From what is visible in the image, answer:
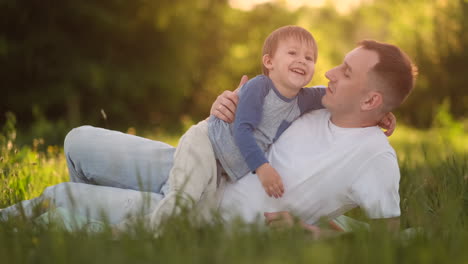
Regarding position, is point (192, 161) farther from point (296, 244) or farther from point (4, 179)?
point (4, 179)

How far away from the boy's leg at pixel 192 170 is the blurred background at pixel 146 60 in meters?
6.06

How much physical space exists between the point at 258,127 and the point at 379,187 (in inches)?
26.9

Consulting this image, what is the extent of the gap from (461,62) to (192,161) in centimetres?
1264

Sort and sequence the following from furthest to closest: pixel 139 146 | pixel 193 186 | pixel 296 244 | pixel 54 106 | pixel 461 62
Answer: pixel 461 62 < pixel 54 106 < pixel 139 146 < pixel 193 186 < pixel 296 244

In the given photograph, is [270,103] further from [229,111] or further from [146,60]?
[146,60]

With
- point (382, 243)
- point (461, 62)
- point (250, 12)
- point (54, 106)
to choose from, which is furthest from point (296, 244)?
point (250, 12)

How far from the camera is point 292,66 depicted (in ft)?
8.57

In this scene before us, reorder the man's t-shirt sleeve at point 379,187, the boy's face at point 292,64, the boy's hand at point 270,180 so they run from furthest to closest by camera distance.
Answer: the boy's face at point 292,64 → the boy's hand at point 270,180 → the man's t-shirt sleeve at point 379,187

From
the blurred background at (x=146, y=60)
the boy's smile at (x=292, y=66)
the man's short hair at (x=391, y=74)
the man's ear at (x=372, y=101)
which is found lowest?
the man's ear at (x=372, y=101)

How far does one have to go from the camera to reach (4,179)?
120 inches

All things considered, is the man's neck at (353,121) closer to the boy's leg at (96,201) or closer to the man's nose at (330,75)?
the man's nose at (330,75)

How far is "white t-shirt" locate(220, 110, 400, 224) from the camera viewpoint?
2.34 meters

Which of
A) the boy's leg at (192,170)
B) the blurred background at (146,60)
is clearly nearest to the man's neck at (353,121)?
the boy's leg at (192,170)

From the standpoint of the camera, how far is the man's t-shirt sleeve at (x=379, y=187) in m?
2.26
